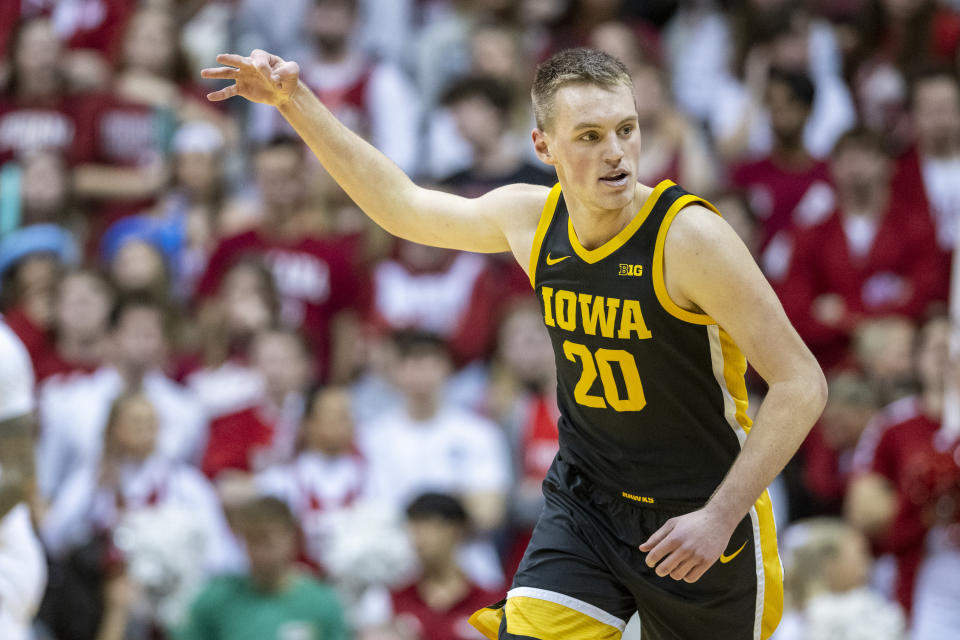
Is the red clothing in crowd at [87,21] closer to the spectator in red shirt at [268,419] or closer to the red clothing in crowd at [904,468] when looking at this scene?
the spectator in red shirt at [268,419]

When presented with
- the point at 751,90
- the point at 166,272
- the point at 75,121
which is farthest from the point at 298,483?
the point at 751,90

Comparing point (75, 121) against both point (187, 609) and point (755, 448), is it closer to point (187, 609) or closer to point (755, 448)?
point (187, 609)

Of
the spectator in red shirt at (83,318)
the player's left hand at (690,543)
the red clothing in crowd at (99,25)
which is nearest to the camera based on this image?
the player's left hand at (690,543)

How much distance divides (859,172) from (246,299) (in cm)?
395

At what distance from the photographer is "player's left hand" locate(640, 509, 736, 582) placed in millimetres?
3986

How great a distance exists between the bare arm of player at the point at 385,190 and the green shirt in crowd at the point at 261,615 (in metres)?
3.15

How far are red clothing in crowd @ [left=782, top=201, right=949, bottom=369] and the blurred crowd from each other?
19 millimetres

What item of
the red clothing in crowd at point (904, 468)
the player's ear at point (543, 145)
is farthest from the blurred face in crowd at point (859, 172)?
the player's ear at point (543, 145)

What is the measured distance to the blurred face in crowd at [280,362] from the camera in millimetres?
8719

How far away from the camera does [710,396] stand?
4.39m

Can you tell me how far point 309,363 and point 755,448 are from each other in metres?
5.31

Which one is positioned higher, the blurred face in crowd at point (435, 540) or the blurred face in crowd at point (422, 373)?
the blurred face in crowd at point (422, 373)

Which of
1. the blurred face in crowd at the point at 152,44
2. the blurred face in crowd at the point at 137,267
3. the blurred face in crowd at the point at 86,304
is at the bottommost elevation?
the blurred face in crowd at the point at 86,304

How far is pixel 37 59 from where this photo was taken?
10.6 m
